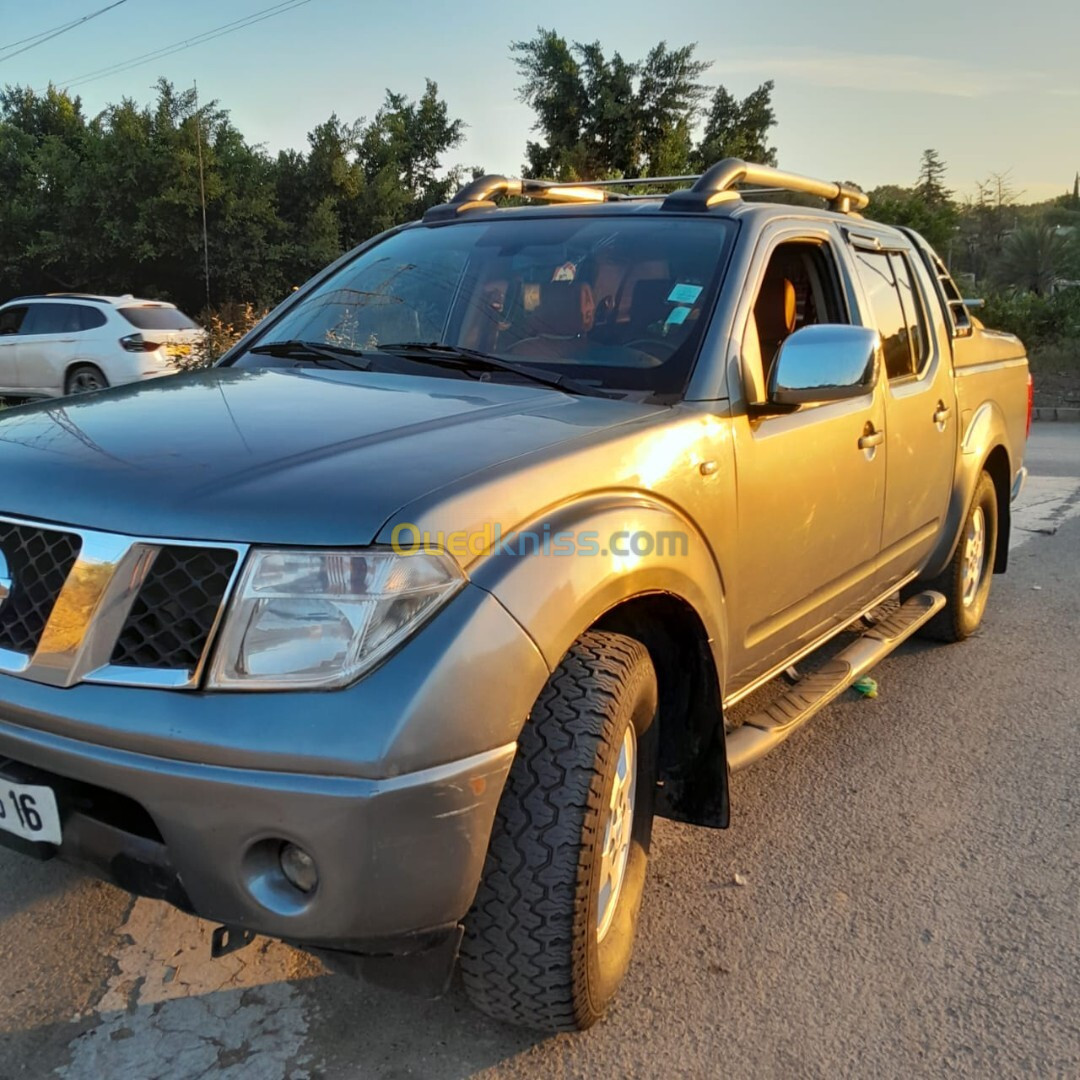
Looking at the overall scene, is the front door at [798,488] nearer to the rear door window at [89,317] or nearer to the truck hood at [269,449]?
the truck hood at [269,449]

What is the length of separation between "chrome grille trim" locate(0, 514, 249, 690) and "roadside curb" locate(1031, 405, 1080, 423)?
17139 mm

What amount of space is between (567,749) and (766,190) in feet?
8.48

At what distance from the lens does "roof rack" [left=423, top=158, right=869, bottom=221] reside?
10.6 ft

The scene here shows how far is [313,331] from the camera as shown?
133 inches

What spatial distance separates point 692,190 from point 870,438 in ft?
3.25

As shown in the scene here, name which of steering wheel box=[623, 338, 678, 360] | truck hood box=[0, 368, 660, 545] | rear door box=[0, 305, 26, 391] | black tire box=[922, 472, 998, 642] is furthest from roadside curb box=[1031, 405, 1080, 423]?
truck hood box=[0, 368, 660, 545]

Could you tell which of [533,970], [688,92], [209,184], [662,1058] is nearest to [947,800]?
[662,1058]

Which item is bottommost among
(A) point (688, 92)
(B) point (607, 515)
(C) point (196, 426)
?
(B) point (607, 515)

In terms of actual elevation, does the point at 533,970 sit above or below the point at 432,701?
below

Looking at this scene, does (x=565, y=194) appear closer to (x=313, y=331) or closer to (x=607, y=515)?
(x=313, y=331)

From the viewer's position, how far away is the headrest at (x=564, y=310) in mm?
2979

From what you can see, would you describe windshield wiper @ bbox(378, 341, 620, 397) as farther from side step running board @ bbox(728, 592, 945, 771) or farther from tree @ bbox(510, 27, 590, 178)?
tree @ bbox(510, 27, 590, 178)

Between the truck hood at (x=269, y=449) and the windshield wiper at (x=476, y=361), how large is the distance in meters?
0.08

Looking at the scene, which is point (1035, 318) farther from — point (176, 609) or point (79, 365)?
point (176, 609)
